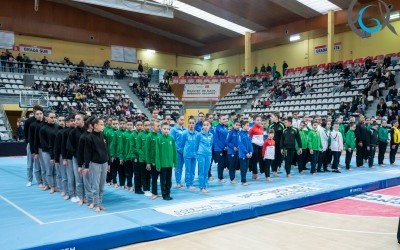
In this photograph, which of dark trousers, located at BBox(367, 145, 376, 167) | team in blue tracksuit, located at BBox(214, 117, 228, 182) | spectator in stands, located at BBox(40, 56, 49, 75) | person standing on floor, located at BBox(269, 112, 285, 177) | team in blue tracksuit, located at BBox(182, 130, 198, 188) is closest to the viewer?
team in blue tracksuit, located at BBox(182, 130, 198, 188)

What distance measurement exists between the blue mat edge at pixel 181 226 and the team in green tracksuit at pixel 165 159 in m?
1.60

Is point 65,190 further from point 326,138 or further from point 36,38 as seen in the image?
point 36,38

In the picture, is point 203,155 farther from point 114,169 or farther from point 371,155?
point 371,155

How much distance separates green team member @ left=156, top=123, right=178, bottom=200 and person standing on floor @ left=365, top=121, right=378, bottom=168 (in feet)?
24.8

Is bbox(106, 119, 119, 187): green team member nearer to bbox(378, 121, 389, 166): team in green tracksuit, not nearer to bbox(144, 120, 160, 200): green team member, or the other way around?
bbox(144, 120, 160, 200): green team member

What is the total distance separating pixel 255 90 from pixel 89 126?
22.0 meters

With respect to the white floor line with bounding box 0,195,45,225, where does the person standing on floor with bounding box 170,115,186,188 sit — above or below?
above

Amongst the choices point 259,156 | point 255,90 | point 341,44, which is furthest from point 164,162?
point 341,44

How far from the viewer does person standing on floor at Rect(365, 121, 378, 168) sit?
11.9 meters

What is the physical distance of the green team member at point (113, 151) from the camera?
8422 millimetres

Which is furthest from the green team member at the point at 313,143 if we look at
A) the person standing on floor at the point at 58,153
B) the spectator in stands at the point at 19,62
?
the spectator in stands at the point at 19,62

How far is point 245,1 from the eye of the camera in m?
22.6

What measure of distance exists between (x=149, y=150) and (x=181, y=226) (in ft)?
7.16

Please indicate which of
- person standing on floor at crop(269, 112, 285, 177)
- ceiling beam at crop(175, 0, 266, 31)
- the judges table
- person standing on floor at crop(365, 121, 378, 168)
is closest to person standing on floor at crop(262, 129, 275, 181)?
person standing on floor at crop(269, 112, 285, 177)
